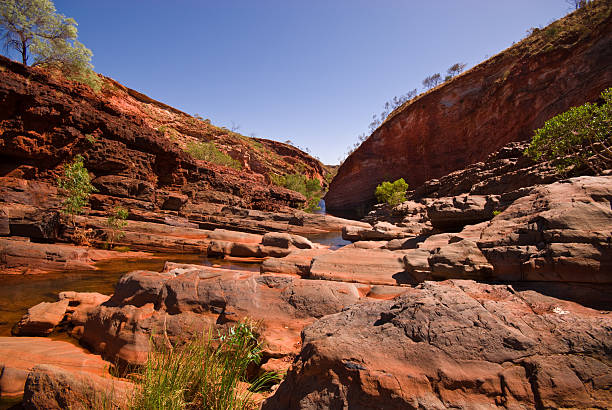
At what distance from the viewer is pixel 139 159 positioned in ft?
72.5

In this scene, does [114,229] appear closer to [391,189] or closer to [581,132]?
[581,132]

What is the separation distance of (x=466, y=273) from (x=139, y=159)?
25454mm

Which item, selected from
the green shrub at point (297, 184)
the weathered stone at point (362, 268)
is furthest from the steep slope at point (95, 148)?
the green shrub at point (297, 184)

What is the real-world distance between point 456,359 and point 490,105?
4050 centimetres

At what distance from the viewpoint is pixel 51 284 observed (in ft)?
27.1

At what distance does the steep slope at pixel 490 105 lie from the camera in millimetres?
24219

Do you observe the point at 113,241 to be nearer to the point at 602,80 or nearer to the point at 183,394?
the point at 183,394

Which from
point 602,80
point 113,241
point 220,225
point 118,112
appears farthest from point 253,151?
point 602,80

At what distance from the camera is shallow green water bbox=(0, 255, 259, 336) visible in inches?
246

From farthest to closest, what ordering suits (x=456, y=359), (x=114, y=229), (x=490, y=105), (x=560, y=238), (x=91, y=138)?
(x=490, y=105)
(x=91, y=138)
(x=114, y=229)
(x=560, y=238)
(x=456, y=359)

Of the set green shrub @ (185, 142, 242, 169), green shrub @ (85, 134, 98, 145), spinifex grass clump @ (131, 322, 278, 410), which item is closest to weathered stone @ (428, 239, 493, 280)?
spinifex grass clump @ (131, 322, 278, 410)

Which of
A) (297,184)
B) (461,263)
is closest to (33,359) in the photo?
(461,263)

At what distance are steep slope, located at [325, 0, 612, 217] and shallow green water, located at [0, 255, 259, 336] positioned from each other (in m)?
35.0

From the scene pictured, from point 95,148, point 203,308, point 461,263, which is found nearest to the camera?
point 461,263
